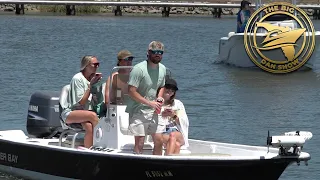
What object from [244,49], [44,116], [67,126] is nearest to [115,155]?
[67,126]

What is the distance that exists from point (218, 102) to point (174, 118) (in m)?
10.3

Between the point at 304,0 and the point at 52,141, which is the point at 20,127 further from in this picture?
the point at 304,0

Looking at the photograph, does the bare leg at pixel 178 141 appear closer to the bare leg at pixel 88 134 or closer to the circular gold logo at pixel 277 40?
the bare leg at pixel 88 134

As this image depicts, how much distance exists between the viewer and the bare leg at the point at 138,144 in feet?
37.8

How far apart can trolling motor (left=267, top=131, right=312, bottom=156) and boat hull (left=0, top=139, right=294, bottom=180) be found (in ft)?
0.40

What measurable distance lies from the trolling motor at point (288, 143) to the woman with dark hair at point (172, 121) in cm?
139

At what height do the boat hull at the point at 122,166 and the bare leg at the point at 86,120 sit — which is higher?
the bare leg at the point at 86,120

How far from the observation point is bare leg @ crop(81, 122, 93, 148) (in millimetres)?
11984

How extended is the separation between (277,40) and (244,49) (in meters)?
1.18

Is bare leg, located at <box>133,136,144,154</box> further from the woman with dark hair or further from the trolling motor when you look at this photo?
the trolling motor

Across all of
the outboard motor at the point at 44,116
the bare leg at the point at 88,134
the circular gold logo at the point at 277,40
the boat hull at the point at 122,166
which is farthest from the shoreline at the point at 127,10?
the bare leg at the point at 88,134

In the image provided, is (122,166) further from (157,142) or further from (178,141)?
(178,141)

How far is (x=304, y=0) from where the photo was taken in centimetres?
6562

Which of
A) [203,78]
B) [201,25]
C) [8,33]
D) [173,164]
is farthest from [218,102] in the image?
[201,25]
